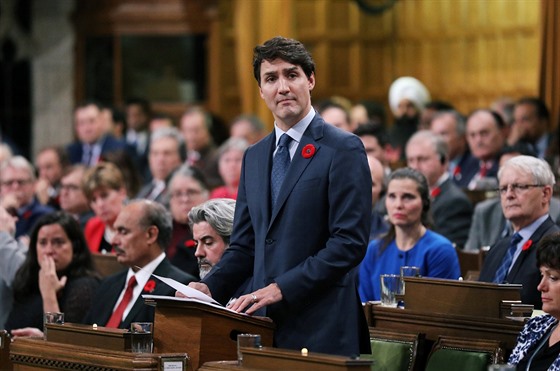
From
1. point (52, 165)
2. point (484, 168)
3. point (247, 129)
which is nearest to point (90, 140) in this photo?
point (52, 165)

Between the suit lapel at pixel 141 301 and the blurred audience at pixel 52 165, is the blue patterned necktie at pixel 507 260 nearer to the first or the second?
the suit lapel at pixel 141 301

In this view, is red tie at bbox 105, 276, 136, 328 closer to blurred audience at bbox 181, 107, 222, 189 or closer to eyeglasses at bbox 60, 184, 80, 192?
eyeglasses at bbox 60, 184, 80, 192

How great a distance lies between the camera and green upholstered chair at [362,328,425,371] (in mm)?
4867

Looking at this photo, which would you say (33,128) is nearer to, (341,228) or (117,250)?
(117,250)

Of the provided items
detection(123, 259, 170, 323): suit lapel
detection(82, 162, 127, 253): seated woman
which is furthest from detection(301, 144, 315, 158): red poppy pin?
detection(82, 162, 127, 253): seated woman

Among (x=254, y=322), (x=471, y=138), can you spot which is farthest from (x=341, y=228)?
(x=471, y=138)

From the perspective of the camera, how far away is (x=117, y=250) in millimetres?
5957

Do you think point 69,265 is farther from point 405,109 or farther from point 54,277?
point 405,109

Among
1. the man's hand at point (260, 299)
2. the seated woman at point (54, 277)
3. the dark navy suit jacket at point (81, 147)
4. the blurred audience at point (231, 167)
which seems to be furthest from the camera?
the dark navy suit jacket at point (81, 147)

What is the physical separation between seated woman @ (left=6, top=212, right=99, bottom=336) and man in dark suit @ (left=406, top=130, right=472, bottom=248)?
7.05ft

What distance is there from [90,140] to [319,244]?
801 centimetres

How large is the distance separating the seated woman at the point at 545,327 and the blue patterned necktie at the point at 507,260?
98cm

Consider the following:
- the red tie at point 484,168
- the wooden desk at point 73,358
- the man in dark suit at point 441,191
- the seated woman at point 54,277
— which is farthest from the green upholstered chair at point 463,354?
the red tie at point 484,168

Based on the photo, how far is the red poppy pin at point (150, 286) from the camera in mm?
5719
